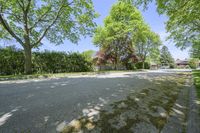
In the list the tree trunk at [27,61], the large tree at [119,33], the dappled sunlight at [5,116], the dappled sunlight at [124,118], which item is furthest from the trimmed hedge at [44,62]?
the dappled sunlight at [124,118]

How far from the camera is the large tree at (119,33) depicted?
3088cm

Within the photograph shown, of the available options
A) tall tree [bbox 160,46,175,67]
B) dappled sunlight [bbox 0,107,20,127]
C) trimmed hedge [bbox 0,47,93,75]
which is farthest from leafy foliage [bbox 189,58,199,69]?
dappled sunlight [bbox 0,107,20,127]

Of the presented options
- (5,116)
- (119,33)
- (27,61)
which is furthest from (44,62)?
(119,33)

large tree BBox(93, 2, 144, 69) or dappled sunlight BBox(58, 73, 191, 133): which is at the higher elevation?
large tree BBox(93, 2, 144, 69)

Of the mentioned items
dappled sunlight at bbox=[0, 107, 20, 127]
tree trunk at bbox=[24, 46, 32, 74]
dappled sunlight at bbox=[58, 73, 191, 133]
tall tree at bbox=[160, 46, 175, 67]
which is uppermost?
tall tree at bbox=[160, 46, 175, 67]

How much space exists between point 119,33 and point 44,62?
55.0ft

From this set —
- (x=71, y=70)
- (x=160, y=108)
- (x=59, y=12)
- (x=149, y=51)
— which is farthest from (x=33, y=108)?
(x=149, y=51)

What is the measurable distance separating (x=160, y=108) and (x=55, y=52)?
1771 cm

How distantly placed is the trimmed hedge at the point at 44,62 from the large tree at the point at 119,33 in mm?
8502

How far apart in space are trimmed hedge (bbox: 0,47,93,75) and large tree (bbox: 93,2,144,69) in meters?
8.50

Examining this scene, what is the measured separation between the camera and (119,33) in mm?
30828

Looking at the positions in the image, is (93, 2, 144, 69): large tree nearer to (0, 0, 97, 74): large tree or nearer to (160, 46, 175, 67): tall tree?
(0, 0, 97, 74): large tree

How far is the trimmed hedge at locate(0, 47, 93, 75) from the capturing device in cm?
1571

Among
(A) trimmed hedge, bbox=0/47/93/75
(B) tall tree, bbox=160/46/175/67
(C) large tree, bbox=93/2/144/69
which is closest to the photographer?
(A) trimmed hedge, bbox=0/47/93/75
